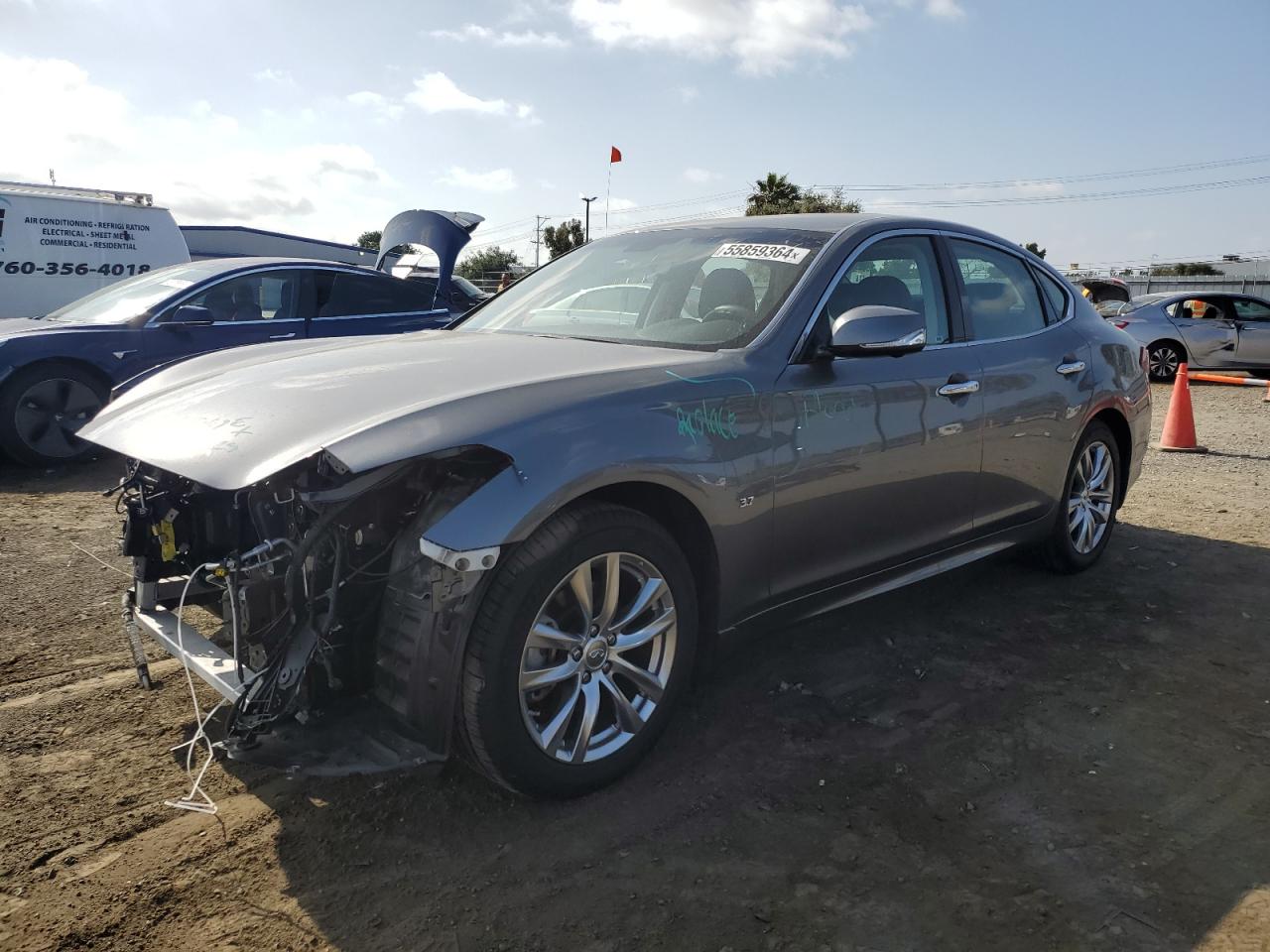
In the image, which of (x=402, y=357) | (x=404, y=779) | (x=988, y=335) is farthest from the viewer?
(x=988, y=335)

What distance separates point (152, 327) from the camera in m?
7.25

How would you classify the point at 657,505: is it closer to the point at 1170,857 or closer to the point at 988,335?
the point at 1170,857

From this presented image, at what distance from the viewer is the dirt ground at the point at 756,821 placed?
2264mm

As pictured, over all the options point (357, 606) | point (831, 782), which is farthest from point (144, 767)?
point (831, 782)

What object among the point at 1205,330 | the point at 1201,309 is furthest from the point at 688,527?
the point at 1201,309

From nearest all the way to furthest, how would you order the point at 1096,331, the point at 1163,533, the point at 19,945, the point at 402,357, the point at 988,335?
1. the point at 19,945
2. the point at 402,357
3. the point at 988,335
4. the point at 1096,331
5. the point at 1163,533

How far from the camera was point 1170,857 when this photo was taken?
2.58 m

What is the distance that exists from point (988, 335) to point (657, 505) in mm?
2005

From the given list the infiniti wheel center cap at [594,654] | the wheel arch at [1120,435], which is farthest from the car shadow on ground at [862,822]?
the wheel arch at [1120,435]

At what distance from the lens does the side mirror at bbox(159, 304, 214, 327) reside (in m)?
7.22

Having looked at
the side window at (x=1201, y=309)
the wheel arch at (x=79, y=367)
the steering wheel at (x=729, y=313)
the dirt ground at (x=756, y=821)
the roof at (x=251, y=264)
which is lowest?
the dirt ground at (x=756, y=821)

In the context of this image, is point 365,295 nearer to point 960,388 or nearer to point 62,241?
point 62,241

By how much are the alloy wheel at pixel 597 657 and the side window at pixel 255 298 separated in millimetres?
5799

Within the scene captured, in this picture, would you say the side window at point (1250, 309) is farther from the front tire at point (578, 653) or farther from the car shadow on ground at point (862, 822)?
the front tire at point (578, 653)
